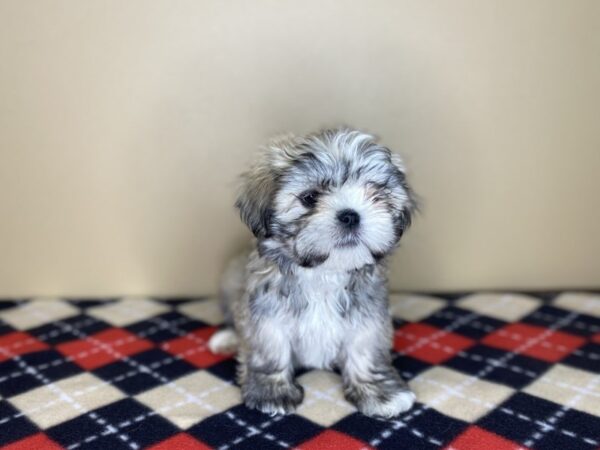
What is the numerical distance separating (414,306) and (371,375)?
774 millimetres

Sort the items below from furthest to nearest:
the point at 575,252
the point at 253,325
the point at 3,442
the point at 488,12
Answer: the point at 575,252 < the point at 488,12 < the point at 253,325 < the point at 3,442

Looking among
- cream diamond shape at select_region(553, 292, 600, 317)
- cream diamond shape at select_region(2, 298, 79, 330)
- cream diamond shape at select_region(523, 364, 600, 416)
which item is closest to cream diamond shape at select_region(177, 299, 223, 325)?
cream diamond shape at select_region(2, 298, 79, 330)

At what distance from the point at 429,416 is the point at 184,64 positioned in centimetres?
158

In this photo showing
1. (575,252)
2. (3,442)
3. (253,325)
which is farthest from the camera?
(575,252)

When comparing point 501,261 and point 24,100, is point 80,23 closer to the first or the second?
point 24,100

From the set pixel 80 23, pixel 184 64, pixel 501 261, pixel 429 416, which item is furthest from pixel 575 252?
pixel 80 23

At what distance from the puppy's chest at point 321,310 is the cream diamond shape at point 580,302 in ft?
3.82

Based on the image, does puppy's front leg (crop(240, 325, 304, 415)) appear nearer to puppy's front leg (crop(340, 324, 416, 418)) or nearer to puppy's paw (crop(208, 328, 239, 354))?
puppy's front leg (crop(340, 324, 416, 418))

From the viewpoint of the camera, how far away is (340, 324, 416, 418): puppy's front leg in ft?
5.95

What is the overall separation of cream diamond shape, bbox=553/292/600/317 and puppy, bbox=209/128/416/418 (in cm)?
101

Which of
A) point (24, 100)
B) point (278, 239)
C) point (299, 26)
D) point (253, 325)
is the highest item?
point (299, 26)

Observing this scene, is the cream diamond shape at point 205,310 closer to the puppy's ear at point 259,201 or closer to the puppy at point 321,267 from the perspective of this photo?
the puppy at point 321,267

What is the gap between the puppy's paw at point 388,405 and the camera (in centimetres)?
178

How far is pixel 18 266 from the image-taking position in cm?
266
